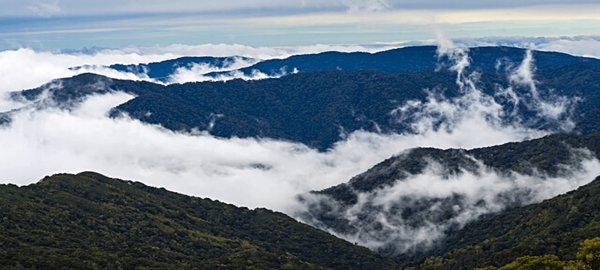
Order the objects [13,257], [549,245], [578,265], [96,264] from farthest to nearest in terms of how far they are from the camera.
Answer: [549,245] < [96,264] < [13,257] < [578,265]

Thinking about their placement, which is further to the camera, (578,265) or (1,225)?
→ (1,225)

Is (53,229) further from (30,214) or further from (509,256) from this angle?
(509,256)

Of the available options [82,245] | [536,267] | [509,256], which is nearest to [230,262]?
[82,245]

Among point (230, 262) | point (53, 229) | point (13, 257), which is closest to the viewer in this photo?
point (13, 257)

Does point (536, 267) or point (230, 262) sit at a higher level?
point (536, 267)

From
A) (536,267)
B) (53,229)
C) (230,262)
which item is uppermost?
(536,267)

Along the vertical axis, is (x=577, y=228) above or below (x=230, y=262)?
above

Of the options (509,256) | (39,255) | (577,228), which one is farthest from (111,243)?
(577,228)

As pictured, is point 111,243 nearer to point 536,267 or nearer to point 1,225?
point 1,225

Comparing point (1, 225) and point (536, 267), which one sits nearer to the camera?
point (536, 267)
